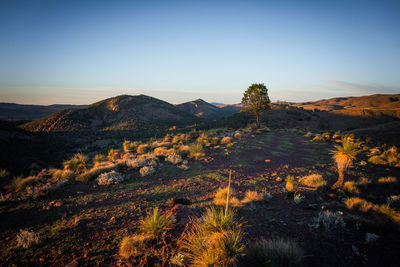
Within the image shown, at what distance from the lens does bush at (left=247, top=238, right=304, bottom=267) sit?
9.21 ft

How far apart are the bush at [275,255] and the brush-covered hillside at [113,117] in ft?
152

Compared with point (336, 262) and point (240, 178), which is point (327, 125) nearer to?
point (240, 178)

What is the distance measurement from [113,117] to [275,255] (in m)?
63.4

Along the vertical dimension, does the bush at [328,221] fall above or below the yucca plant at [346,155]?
below

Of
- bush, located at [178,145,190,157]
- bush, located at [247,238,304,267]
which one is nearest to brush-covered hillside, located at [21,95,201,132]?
bush, located at [178,145,190,157]

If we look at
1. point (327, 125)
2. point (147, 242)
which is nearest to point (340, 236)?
point (147, 242)

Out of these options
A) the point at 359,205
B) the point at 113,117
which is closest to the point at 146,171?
the point at 359,205

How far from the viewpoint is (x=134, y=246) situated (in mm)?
3283

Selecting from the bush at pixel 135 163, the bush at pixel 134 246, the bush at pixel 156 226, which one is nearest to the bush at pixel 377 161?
the bush at pixel 156 226

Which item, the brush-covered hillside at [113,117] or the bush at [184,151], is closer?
the bush at [184,151]

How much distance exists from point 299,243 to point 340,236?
106 centimetres

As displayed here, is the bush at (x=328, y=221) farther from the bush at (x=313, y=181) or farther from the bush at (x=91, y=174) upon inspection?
the bush at (x=91, y=174)

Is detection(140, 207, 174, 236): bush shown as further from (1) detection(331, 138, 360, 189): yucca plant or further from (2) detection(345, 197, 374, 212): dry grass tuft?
(1) detection(331, 138, 360, 189): yucca plant

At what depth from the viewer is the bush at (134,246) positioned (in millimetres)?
3148
